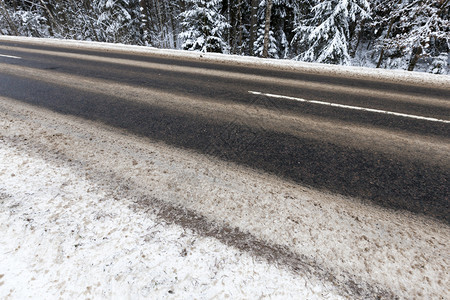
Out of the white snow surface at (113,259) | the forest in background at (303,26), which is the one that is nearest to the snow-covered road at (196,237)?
the white snow surface at (113,259)

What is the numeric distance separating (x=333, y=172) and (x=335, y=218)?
809 millimetres

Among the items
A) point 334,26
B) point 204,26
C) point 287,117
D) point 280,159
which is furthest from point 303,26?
point 280,159

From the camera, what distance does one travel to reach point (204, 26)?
13.1m

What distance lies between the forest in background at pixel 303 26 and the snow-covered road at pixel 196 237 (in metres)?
11.9

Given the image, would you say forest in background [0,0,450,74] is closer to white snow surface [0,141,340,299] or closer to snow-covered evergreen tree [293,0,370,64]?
snow-covered evergreen tree [293,0,370,64]

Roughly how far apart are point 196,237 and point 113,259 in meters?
0.72

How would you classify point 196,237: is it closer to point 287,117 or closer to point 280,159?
point 280,159

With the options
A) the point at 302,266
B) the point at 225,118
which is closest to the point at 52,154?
the point at 225,118

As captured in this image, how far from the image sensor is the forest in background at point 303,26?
435 inches

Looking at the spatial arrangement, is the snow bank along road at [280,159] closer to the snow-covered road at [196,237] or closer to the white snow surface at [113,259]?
the snow-covered road at [196,237]

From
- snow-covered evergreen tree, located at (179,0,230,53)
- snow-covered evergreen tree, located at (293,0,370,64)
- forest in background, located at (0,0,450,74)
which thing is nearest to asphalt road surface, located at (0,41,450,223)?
snow-covered evergreen tree, located at (293,0,370,64)

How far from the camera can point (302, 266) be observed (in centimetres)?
176

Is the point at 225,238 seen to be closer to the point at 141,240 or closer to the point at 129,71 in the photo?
the point at 141,240

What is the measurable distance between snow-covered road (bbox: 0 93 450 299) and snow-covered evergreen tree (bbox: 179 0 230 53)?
12638 millimetres
